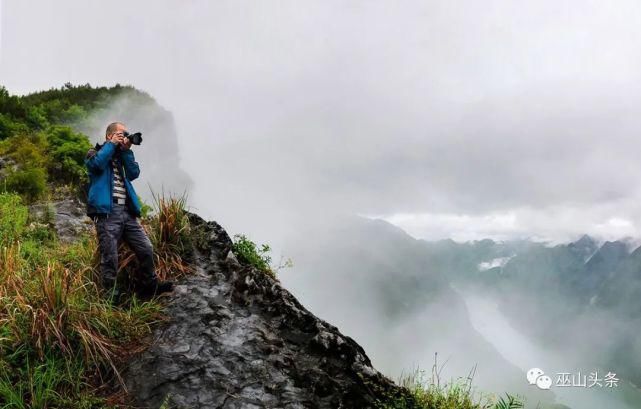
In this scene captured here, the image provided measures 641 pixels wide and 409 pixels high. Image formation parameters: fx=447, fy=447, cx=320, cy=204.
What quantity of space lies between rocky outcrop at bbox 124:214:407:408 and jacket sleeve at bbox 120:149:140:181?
181 cm

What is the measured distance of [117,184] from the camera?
620 centimetres

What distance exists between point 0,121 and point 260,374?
22.3 meters

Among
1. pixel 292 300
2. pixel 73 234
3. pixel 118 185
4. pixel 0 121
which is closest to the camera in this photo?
pixel 118 185

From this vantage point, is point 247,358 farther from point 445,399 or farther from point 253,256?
point 253,256

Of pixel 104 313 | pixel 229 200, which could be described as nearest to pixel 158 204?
pixel 104 313

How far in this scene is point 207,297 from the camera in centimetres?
657

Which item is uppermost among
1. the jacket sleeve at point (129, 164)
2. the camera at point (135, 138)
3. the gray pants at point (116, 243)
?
the camera at point (135, 138)

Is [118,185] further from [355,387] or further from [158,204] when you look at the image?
[355,387]

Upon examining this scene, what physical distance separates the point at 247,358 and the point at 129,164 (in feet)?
10.1

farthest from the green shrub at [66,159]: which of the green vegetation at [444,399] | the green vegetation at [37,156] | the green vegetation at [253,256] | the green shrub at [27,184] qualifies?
the green vegetation at [444,399]

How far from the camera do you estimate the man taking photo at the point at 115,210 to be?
585 centimetres

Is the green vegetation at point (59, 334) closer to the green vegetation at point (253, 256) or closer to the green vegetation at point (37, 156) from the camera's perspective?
the green vegetation at point (253, 256)

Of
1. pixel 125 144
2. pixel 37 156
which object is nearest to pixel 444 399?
pixel 125 144

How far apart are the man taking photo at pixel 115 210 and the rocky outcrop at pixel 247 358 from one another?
585 mm
